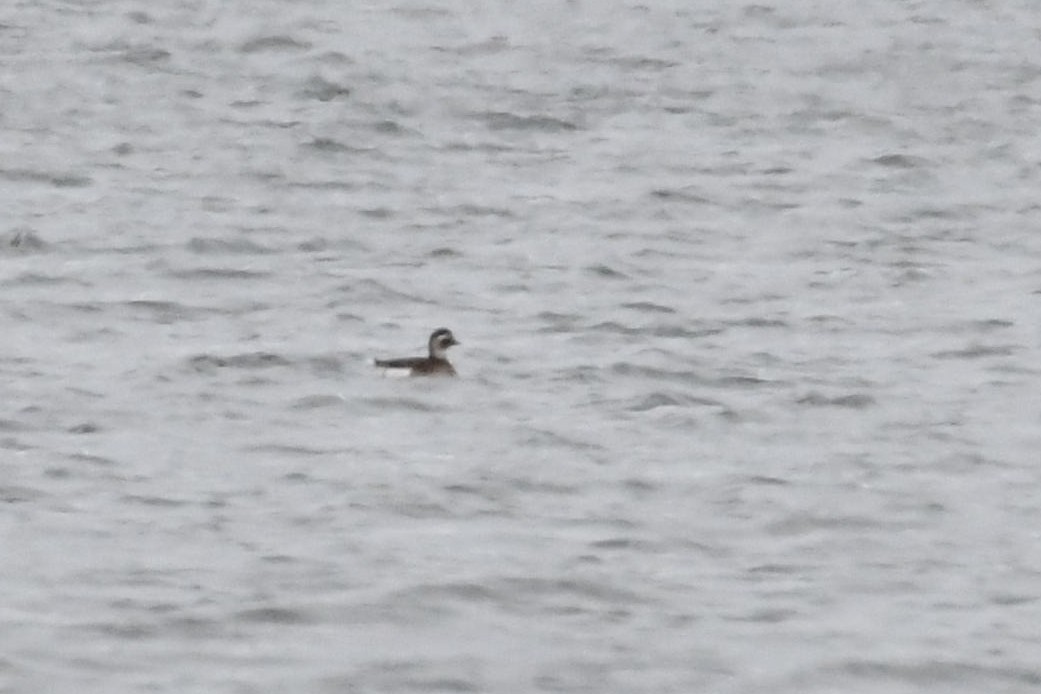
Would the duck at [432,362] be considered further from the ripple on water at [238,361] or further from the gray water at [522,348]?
the ripple on water at [238,361]

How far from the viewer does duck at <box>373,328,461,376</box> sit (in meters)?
15.0

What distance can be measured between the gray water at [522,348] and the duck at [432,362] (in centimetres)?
9

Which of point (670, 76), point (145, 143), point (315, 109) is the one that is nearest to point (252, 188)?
point (145, 143)

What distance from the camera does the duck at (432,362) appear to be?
592 inches

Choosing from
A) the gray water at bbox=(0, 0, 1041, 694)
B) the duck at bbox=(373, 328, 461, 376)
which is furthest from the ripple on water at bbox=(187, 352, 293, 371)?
the duck at bbox=(373, 328, 461, 376)

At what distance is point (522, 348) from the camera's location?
53.5 ft

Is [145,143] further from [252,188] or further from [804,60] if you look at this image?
[804,60]

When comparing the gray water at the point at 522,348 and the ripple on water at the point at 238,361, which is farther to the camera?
the ripple on water at the point at 238,361

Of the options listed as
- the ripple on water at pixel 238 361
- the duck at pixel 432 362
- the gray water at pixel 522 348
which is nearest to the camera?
the gray water at pixel 522 348

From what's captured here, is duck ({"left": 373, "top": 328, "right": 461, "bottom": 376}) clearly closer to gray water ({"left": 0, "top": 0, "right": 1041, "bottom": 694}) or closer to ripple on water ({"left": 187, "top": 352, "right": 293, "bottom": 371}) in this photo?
gray water ({"left": 0, "top": 0, "right": 1041, "bottom": 694})

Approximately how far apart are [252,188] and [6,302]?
3.85 m

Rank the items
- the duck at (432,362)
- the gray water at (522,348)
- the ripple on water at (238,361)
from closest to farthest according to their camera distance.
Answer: the gray water at (522,348) → the duck at (432,362) → the ripple on water at (238,361)

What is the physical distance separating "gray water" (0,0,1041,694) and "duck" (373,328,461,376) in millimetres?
91

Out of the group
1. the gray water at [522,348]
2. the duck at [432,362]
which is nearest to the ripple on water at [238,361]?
the gray water at [522,348]
